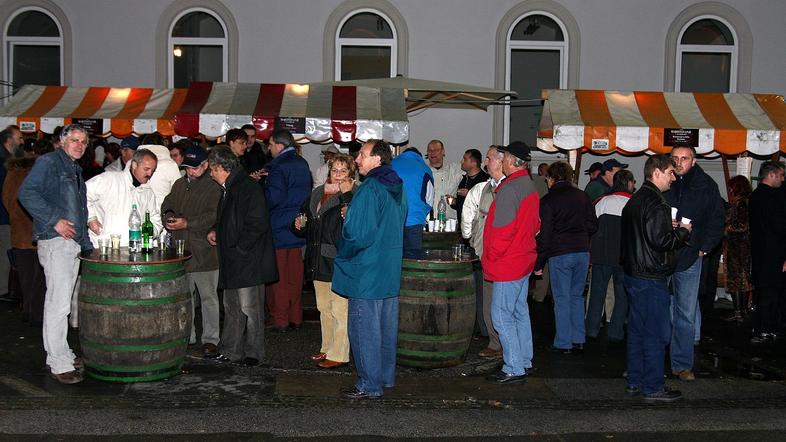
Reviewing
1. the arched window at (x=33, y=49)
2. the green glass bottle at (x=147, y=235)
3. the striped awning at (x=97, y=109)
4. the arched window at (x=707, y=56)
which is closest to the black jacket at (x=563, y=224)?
the green glass bottle at (x=147, y=235)

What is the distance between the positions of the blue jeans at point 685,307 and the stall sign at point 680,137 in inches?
209

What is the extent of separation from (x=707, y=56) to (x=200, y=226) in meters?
12.4

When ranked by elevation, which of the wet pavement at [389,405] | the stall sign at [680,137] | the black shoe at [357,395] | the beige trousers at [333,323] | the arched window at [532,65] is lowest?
the wet pavement at [389,405]

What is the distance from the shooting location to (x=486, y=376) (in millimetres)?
7789

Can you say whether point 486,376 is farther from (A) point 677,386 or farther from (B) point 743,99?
(B) point 743,99

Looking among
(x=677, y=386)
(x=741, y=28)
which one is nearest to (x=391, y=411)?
(x=677, y=386)

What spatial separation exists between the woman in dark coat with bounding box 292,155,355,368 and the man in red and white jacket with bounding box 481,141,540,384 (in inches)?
52.3

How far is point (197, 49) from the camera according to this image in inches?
661

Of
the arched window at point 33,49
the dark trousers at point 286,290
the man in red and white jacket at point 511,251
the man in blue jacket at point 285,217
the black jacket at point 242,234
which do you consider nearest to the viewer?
the man in red and white jacket at point 511,251

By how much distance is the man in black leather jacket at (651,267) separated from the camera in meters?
6.86

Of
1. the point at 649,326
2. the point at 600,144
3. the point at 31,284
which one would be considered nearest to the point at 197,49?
the point at 31,284

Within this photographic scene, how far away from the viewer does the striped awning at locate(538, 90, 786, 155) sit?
41.3 feet

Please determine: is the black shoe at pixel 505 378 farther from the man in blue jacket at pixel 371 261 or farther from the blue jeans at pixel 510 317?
the man in blue jacket at pixel 371 261

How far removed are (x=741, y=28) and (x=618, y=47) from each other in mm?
2497
